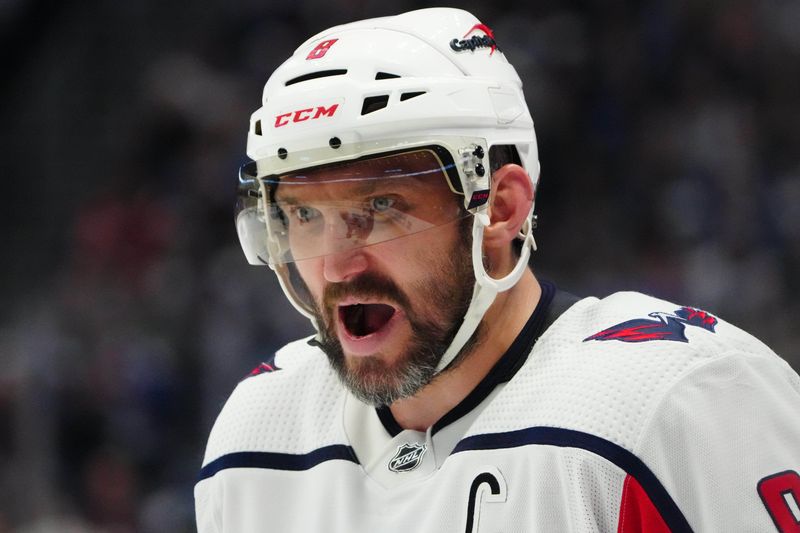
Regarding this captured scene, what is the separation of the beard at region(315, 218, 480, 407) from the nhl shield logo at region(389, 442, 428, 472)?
0.11m

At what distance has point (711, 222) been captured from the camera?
4805 millimetres

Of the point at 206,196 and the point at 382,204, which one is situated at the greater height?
the point at 206,196

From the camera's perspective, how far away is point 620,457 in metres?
1.61

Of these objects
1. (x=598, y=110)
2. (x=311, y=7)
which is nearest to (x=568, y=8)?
(x=598, y=110)

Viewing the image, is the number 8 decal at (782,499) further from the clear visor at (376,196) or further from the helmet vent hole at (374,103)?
the helmet vent hole at (374,103)

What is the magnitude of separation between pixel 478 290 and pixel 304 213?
0.33 m

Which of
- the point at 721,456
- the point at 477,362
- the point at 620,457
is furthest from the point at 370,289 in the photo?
the point at 721,456

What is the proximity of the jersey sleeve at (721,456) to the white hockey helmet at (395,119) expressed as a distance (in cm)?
38

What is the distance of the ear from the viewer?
1905 mm

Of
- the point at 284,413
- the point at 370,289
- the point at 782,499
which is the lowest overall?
the point at 782,499

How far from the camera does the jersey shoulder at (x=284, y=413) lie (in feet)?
6.82

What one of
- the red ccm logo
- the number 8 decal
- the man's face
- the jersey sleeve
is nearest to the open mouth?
the man's face

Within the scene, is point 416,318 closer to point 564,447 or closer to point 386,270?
point 386,270

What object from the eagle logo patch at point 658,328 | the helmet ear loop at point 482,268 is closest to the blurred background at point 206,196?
the eagle logo patch at point 658,328
